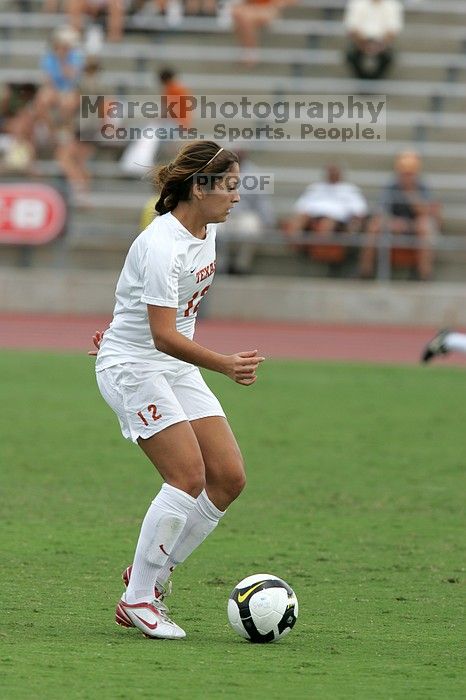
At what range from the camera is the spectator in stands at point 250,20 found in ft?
77.3

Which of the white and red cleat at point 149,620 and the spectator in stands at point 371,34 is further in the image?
the spectator in stands at point 371,34

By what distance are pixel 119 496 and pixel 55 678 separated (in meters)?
4.20

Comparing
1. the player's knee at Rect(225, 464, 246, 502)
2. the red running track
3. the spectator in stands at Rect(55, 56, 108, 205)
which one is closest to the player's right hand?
the player's knee at Rect(225, 464, 246, 502)

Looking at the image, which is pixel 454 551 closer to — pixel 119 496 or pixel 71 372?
pixel 119 496

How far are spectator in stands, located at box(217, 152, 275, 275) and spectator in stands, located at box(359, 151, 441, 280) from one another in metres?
1.55

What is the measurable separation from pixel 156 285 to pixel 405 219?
14.6m

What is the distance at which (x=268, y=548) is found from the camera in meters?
7.36

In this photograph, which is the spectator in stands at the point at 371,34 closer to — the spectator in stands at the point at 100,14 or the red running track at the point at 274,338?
the spectator in stands at the point at 100,14

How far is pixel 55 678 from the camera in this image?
181 inches

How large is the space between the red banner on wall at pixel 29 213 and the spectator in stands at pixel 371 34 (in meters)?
6.28

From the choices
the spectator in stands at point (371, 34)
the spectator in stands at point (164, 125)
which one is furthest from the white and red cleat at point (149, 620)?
the spectator in stands at point (371, 34)

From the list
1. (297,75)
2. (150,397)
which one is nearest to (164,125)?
(297,75)
